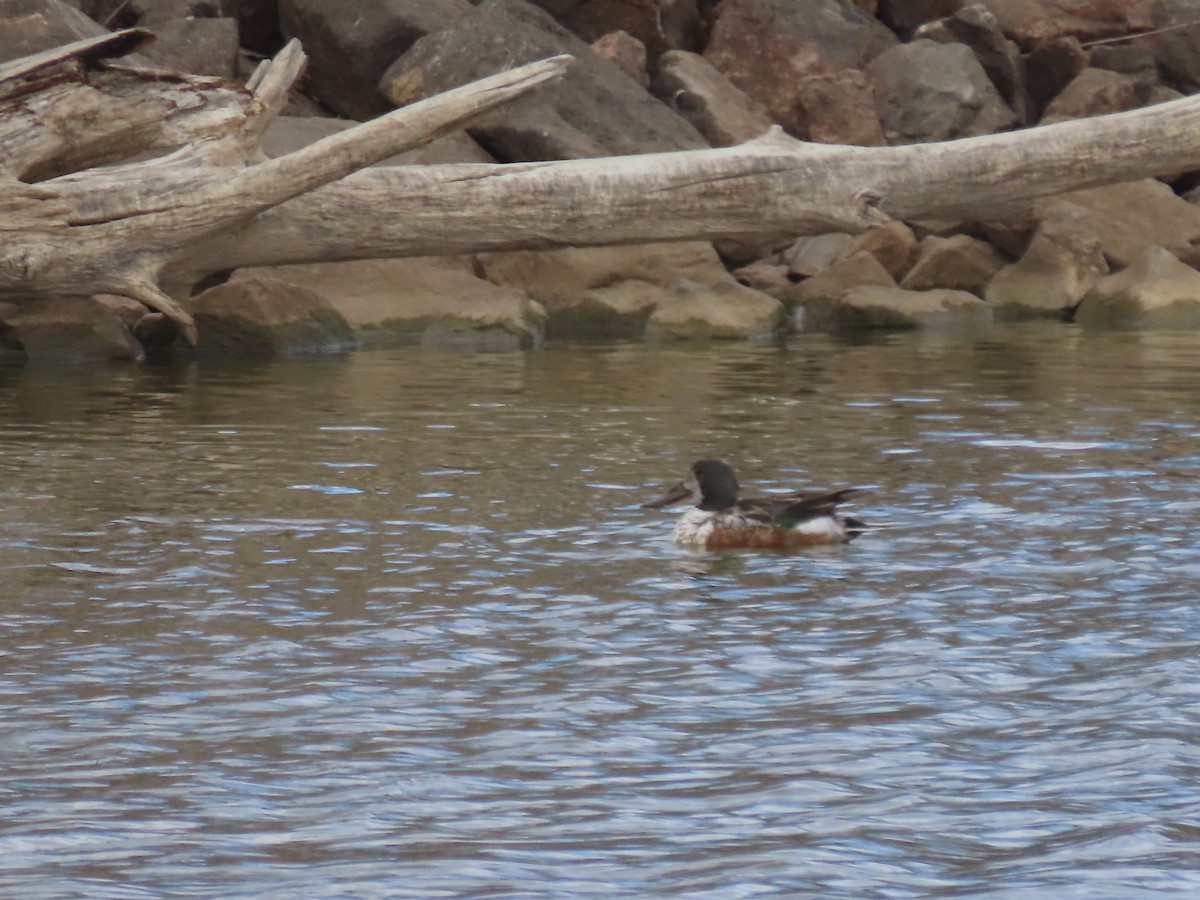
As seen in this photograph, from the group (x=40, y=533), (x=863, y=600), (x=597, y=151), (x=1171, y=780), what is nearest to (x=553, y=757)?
(x=1171, y=780)

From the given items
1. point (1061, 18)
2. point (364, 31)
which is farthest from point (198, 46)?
point (1061, 18)

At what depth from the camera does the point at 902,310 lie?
20.2 m

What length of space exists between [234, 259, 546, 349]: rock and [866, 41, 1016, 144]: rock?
862 centimetres

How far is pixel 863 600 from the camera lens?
21.5ft

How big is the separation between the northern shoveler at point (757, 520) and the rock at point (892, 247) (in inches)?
555

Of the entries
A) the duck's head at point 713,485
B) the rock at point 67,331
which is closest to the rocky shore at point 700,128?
the rock at point 67,331

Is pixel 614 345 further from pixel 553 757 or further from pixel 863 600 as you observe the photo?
pixel 553 757

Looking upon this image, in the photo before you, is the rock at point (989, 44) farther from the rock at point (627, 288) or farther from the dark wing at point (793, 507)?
the dark wing at point (793, 507)

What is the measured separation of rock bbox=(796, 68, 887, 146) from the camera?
81.1ft

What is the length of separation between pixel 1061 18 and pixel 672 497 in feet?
73.0

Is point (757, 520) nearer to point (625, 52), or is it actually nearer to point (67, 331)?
point (67, 331)

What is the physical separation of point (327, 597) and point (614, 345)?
37.6 ft

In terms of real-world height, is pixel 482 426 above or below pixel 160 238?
below

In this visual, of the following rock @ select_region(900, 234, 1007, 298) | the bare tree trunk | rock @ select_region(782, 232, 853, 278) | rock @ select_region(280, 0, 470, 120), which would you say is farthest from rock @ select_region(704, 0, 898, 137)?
the bare tree trunk
